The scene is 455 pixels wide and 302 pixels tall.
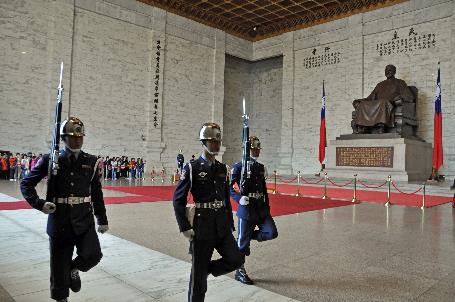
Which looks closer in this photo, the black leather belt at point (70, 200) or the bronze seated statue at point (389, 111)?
the black leather belt at point (70, 200)

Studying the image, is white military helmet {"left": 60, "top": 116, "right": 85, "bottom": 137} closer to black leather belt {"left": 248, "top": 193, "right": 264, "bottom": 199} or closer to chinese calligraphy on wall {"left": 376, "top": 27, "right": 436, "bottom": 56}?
black leather belt {"left": 248, "top": 193, "right": 264, "bottom": 199}

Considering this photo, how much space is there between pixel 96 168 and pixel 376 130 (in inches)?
429

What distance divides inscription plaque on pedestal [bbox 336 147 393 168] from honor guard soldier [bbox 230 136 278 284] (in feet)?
29.4

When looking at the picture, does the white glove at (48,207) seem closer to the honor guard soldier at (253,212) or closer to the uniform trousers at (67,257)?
the uniform trousers at (67,257)

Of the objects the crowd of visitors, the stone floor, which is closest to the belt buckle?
the stone floor

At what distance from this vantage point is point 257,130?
63.7 ft

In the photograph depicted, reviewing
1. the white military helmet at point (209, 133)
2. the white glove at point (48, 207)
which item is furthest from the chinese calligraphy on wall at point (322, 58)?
the white glove at point (48, 207)

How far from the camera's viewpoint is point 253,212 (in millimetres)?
2957

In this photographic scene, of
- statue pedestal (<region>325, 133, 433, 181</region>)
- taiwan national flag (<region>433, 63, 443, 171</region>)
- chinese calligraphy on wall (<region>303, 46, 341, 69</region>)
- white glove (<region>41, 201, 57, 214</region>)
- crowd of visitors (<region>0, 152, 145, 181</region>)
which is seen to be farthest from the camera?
chinese calligraphy on wall (<region>303, 46, 341, 69</region>)

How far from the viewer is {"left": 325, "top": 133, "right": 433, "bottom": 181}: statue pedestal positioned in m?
10.8

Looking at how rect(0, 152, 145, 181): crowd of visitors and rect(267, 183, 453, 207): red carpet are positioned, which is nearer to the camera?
rect(267, 183, 453, 207): red carpet

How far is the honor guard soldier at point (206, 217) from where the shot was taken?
2143 millimetres

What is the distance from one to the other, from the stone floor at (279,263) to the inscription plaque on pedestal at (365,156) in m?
5.84

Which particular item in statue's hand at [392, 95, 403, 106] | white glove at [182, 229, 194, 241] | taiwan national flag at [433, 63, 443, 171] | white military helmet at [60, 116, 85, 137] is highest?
statue's hand at [392, 95, 403, 106]
